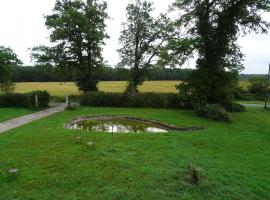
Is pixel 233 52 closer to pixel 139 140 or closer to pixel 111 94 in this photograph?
pixel 111 94

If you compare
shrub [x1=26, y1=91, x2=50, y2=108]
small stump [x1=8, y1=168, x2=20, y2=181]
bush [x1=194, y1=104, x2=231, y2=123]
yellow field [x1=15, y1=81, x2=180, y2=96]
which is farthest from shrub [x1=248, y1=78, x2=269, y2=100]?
small stump [x1=8, y1=168, x2=20, y2=181]

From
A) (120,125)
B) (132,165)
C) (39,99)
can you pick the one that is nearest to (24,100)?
(39,99)

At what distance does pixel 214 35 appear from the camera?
77.2 feet

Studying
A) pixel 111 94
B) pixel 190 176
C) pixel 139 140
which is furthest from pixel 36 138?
pixel 111 94

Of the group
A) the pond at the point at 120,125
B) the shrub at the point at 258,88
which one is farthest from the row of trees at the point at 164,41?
the shrub at the point at 258,88

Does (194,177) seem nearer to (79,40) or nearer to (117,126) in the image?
(117,126)

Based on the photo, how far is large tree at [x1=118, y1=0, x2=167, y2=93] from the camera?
3027cm

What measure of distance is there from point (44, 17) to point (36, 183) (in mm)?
27897

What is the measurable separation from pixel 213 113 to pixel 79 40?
58.0 feet

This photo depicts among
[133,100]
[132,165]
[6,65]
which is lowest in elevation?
[132,165]

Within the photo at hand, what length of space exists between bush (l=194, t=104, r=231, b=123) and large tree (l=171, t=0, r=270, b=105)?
8.94ft

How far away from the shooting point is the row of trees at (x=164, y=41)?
76.7 ft

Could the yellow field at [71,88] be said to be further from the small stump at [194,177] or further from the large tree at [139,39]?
the small stump at [194,177]

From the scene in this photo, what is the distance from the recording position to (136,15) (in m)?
30.2
